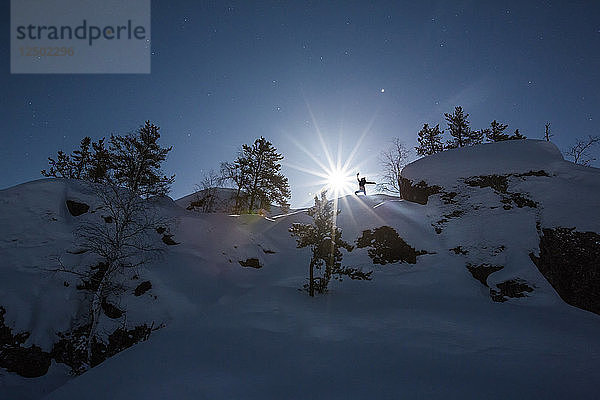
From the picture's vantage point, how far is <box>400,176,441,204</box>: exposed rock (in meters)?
18.5

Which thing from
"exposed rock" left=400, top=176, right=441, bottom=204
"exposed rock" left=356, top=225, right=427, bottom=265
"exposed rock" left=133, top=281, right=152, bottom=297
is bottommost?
"exposed rock" left=133, top=281, right=152, bottom=297

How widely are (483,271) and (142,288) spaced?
1807cm

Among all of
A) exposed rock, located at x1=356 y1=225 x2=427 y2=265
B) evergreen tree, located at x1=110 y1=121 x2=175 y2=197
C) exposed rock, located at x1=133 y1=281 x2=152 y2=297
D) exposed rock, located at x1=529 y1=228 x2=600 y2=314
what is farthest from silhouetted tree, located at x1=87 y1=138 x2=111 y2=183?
exposed rock, located at x1=529 y1=228 x2=600 y2=314

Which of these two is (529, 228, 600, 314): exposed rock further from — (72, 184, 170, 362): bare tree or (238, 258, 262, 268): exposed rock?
(72, 184, 170, 362): bare tree

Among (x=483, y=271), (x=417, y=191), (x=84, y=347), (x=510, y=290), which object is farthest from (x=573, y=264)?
(x=84, y=347)

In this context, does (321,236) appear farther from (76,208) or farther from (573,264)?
(76,208)

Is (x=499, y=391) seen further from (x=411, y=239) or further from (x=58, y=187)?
(x=58, y=187)

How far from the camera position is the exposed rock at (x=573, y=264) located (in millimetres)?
9703

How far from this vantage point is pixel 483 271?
39.2 ft

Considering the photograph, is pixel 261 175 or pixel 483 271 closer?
pixel 483 271

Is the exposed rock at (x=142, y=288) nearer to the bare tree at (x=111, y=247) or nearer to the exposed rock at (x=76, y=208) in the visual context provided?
the bare tree at (x=111, y=247)

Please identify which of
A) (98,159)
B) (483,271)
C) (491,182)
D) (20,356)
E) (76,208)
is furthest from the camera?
(98,159)

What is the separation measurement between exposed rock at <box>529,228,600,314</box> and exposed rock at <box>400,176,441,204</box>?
23.7ft

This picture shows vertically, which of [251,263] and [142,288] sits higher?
[251,263]
